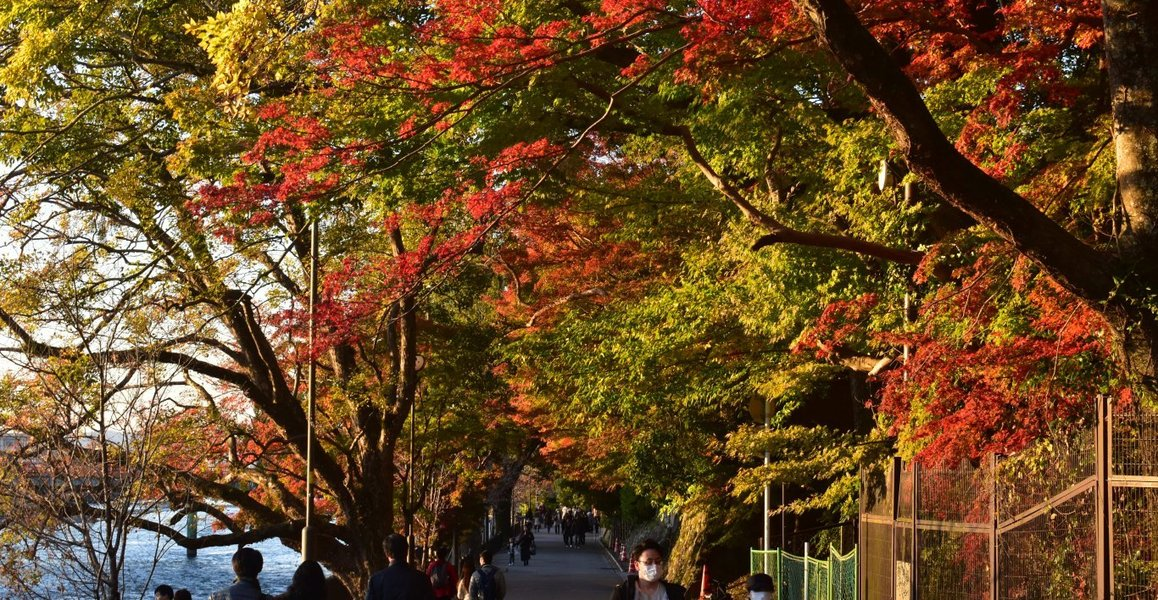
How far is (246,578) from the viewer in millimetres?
9250

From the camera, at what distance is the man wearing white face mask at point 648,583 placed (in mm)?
8203

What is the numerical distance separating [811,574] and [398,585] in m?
11.5

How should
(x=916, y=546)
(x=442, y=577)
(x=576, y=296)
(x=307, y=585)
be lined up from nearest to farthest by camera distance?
(x=307, y=585), (x=916, y=546), (x=442, y=577), (x=576, y=296)

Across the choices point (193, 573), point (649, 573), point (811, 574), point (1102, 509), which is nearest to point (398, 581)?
point (649, 573)

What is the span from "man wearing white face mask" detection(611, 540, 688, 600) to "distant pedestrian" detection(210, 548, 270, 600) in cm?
263

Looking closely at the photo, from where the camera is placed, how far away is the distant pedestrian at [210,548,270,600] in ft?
29.9

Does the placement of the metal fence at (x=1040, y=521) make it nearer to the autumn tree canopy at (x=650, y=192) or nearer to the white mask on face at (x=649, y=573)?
the autumn tree canopy at (x=650, y=192)

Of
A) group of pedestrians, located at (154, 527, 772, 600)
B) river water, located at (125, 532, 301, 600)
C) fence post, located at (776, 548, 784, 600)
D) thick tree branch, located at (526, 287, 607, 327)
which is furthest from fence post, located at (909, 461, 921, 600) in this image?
river water, located at (125, 532, 301, 600)

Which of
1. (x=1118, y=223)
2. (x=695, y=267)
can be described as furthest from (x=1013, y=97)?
(x=695, y=267)

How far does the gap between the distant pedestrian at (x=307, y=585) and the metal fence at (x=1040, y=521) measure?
16.4 ft

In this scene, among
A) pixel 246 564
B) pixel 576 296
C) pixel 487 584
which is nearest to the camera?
pixel 246 564

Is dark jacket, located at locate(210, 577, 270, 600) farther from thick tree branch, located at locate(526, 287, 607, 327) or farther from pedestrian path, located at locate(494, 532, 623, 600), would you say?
pedestrian path, located at locate(494, 532, 623, 600)

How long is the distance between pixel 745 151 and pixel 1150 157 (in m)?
7.94

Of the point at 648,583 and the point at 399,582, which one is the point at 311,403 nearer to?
the point at 399,582
